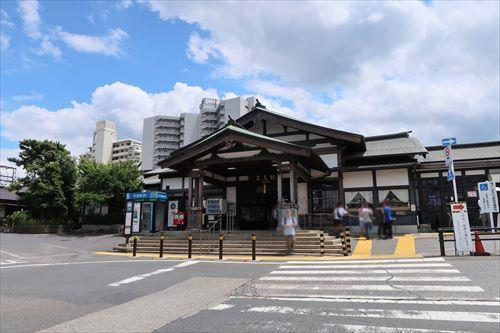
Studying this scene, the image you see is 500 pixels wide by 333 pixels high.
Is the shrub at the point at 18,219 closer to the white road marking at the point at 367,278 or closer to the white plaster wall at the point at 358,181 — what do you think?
the white road marking at the point at 367,278

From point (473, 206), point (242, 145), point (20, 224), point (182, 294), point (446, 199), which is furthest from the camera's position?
point (20, 224)

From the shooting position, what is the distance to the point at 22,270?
20.4 m

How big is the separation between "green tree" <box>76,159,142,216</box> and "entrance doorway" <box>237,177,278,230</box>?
18.5 metres

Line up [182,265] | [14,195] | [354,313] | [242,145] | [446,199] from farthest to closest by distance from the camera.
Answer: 1. [14,195]
2. [446,199]
3. [242,145]
4. [182,265]
5. [354,313]

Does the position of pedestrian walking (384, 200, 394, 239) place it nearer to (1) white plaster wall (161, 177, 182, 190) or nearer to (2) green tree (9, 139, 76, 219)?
(1) white plaster wall (161, 177, 182, 190)

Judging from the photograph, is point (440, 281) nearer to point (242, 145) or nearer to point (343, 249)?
point (343, 249)

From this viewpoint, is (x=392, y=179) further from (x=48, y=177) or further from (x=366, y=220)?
(x=48, y=177)

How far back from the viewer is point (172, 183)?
139ft

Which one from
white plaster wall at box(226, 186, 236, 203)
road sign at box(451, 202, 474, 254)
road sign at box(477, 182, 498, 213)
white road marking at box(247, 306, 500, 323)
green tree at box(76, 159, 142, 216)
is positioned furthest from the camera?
green tree at box(76, 159, 142, 216)

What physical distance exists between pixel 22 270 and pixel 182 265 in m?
8.76

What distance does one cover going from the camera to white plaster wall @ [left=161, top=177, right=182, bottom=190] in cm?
4178

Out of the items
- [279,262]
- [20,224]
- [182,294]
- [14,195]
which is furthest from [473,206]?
[14,195]

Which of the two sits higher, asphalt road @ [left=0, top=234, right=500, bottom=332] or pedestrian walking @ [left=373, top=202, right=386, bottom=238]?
pedestrian walking @ [left=373, top=202, right=386, bottom=238]

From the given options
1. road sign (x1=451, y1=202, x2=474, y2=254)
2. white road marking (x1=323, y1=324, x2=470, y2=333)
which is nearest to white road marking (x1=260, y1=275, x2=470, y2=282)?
road sign (x1=451, y1=202, x2=474, y2=254)
